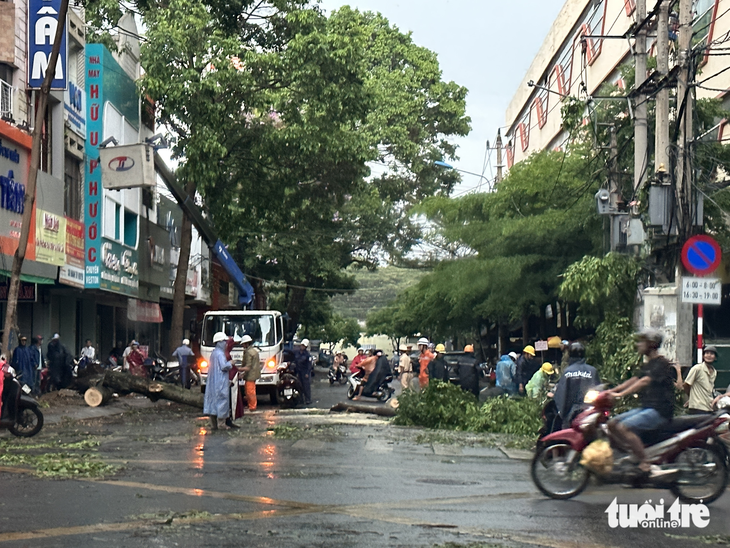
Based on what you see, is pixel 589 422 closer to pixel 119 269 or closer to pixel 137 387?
pixel 137 387

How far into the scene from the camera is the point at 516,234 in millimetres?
29422

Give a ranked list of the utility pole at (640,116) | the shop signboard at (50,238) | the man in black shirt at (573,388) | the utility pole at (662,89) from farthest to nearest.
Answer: the shop signboard at (50,238) < the utility pole at (640,116) < the utility pole at (662,89) < the man in black shirt at (573,388)

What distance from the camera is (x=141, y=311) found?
1613 inches

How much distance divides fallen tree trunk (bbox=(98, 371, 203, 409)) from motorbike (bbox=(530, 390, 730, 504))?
50.2ft

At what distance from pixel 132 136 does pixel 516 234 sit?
15.1m

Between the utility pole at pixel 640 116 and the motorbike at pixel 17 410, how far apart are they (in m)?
11.2

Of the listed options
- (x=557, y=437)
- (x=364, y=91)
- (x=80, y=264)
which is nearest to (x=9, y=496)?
(x=557, y=437)

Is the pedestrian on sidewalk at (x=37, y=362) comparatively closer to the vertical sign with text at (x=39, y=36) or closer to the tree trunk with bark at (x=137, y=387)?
the tree trunk with bark at (x=137, y=387)

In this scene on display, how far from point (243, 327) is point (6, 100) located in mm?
8533

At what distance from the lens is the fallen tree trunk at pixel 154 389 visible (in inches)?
971

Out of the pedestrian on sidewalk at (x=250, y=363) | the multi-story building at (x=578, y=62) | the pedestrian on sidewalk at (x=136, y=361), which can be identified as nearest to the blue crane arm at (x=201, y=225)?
the pedestrian on sidewalk at (x=136, y=361)

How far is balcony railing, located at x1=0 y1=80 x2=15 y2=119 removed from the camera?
24625 mm

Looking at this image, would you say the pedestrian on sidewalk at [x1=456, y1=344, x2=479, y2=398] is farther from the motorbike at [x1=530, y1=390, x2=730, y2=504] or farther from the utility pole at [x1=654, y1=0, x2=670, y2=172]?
the motorbike at [x1=530, y1=390, x2=730, y2=504]

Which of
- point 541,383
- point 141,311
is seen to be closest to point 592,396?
point 541,383
